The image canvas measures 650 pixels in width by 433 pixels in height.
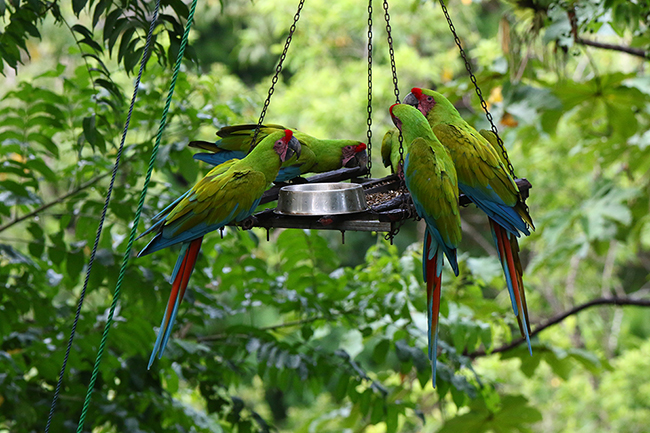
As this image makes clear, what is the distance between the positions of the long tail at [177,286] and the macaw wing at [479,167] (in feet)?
2.16

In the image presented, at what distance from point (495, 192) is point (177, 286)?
780 mm

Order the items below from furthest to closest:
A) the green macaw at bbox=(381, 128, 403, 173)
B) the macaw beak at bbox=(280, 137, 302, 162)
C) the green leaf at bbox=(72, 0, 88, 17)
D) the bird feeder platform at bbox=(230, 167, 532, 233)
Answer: the green macaw at bbox=(381, 128, 403, 173) → the macaw beak at bbox=(280, 137, 302, 162) → the green leaf at bbox=(72, 0, 88, 17) → the bird feeder platform at bbox=(230, 167, 532, 233)

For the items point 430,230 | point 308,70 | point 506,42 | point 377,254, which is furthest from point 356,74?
point 430,230

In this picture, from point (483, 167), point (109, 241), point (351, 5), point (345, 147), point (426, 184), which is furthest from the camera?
point (351, 5)

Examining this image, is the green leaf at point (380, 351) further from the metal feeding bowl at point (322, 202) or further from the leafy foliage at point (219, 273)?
the metal feeding bowl at point (322, 202)

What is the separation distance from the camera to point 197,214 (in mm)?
1307

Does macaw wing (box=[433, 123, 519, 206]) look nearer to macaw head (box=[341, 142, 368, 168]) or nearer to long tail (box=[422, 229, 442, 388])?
long tail (box=[422, 229, 442, 388])

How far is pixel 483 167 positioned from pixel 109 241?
1.37 m

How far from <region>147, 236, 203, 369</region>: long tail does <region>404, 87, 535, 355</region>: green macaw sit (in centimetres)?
66

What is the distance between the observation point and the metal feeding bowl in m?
1.32

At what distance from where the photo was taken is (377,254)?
239 centimetres

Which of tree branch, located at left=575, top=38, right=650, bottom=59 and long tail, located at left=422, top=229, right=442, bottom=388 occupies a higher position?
tree branch, located at left=575, top=38, right=650, bottom=59

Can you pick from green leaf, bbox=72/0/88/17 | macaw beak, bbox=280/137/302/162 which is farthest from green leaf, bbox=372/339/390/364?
green leaf, bbox=72/0/88/17

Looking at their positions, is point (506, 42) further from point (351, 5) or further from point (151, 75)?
point (351, 5)
